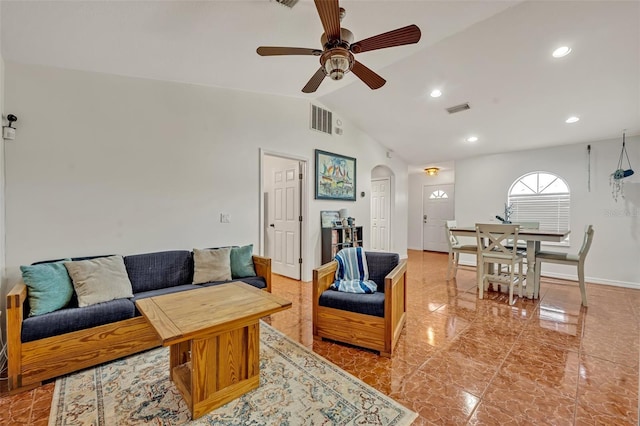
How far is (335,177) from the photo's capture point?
5008 mm

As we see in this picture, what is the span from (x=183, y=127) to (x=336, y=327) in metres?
2.82

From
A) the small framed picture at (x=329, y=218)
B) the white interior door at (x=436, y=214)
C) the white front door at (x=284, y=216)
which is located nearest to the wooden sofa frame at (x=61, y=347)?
the white front door at (x=284, y=216)

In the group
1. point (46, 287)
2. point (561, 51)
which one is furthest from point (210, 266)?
point (561, 51)

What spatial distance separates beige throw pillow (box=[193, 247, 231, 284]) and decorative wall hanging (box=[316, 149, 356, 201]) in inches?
82.3

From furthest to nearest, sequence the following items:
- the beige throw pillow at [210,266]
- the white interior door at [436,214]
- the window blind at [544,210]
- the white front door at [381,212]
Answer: the white interior door at [436,214] → the white front door at [381,212] → the window blind at [544,210] → the beige throw pillow at [210,266]

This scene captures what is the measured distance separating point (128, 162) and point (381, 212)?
5432mm

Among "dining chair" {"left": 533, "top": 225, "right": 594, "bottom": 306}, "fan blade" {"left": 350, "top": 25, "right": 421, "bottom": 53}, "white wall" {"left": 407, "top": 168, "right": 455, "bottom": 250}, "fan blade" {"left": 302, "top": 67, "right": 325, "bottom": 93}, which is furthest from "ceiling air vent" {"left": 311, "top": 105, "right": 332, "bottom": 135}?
"white wall" {"left": 407, "top": 168, "right": 455, "bottom": 250}

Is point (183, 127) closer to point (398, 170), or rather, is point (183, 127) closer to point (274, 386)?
point (274, 386)

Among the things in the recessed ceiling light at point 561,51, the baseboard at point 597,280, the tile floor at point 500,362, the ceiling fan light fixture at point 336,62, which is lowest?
the tile floor at point 500,362

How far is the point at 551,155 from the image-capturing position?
200 inches

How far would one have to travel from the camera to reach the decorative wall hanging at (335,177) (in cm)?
474

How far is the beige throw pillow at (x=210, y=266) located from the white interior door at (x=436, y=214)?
6.62 m

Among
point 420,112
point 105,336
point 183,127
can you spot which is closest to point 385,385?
point 105,336

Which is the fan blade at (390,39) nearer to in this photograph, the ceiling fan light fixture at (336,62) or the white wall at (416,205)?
the ceiling fan light fixture at (336,62)
